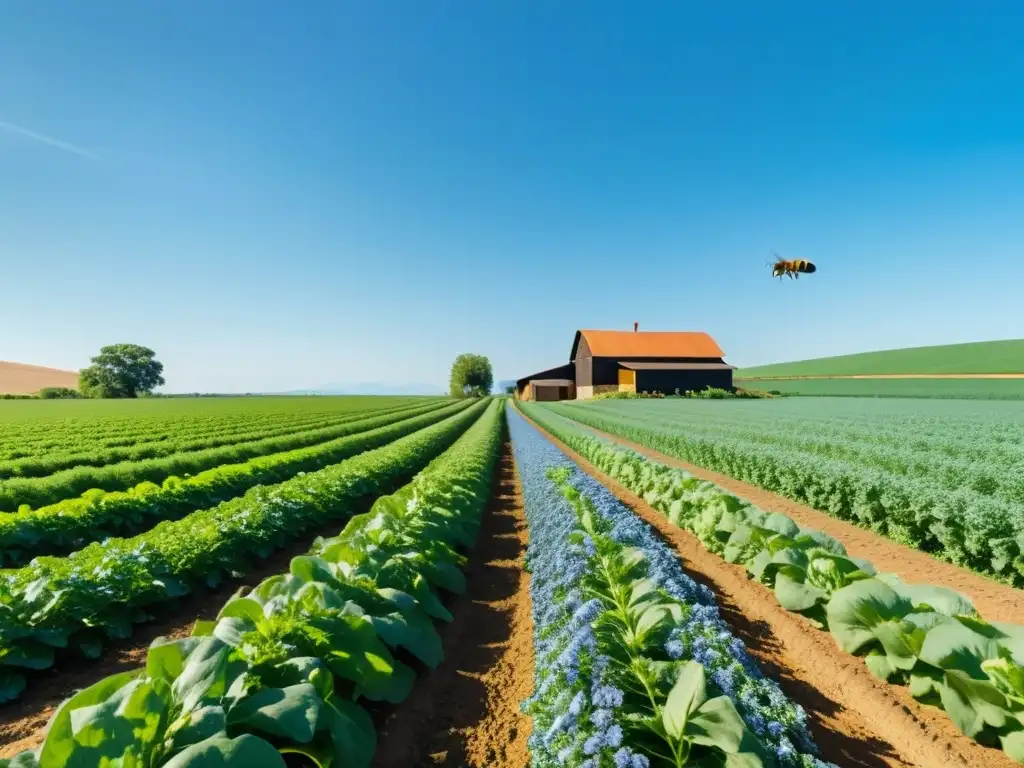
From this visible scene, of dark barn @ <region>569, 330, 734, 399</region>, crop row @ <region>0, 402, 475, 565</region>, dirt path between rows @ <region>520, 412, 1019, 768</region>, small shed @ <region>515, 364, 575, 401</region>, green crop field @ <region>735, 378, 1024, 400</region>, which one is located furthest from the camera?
small shed @ <region>515, 364, 575, 401</region>

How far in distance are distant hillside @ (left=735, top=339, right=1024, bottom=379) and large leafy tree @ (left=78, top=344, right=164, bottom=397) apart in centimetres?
11958

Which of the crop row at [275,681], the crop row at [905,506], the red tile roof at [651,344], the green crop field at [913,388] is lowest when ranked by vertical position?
the crop row at [905,506]

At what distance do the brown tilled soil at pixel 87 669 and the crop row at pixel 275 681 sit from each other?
183 cm

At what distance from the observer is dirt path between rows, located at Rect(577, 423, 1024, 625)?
214 inches

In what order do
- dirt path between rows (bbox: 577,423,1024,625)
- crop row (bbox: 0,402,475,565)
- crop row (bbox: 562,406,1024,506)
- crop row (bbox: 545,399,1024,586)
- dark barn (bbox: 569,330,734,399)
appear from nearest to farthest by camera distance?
dirt path between rows (bbox: 577,423,1024,625), crop row (bbox: 545,399,1024,586), crop row (bbox: 0,402,475,565), crop row (bbox: 562,406,1024,506), dark barn (bbox: 569,330,734,399)

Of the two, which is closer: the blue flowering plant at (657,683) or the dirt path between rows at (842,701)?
the blue flowering plant at (657,683)

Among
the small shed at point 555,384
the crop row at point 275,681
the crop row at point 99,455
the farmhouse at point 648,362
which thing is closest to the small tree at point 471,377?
the small shed at point 555,384

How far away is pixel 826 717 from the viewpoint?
358cm

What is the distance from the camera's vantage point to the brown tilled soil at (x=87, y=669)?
3.62 metres

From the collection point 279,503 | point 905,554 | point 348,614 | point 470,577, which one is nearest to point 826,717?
point 348,614

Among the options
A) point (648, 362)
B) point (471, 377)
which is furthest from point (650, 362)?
point (471, 377)

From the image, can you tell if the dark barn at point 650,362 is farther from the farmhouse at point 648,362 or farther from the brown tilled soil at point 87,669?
the brown tilled soil at point 87,669

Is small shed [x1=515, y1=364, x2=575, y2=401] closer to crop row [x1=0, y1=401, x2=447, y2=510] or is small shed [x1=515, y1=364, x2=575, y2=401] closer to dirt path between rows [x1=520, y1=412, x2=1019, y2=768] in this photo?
crop row [x1=0, y1=401, x2=447, y2=510]

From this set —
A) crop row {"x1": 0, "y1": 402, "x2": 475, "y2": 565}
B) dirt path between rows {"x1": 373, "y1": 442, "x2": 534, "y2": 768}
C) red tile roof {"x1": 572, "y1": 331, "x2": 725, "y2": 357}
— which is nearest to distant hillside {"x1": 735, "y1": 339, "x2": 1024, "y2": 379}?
red tile roof {"x1": 572, "y1": 331, "x2": 725, "y2": 357}
